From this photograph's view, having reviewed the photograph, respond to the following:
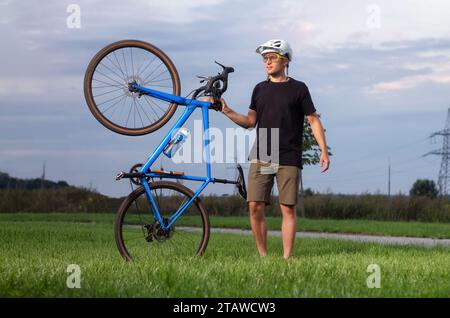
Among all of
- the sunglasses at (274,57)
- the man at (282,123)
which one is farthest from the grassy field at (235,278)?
the sunglasses at (274,57)

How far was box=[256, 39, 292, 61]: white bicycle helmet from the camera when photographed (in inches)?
330

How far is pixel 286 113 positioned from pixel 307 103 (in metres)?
0.29

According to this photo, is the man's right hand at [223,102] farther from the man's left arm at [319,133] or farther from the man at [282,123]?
the man's left arm at [319,133]

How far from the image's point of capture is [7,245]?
12109 millimetres

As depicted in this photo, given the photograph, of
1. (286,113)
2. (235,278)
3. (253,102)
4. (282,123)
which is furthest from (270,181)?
(235,278)

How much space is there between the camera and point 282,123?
837 cm

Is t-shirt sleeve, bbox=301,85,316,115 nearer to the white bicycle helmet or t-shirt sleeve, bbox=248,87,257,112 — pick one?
the white bicycle helmet

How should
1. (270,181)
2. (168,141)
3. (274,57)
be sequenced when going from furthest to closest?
(270,181) → (274,57) → (168,141)

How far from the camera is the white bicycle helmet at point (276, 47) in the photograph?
27.5ft

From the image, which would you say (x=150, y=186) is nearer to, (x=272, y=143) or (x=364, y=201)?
(x=272, y=143)

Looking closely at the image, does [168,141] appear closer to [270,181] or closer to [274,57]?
[270,181]

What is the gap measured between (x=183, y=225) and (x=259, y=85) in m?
10.7
